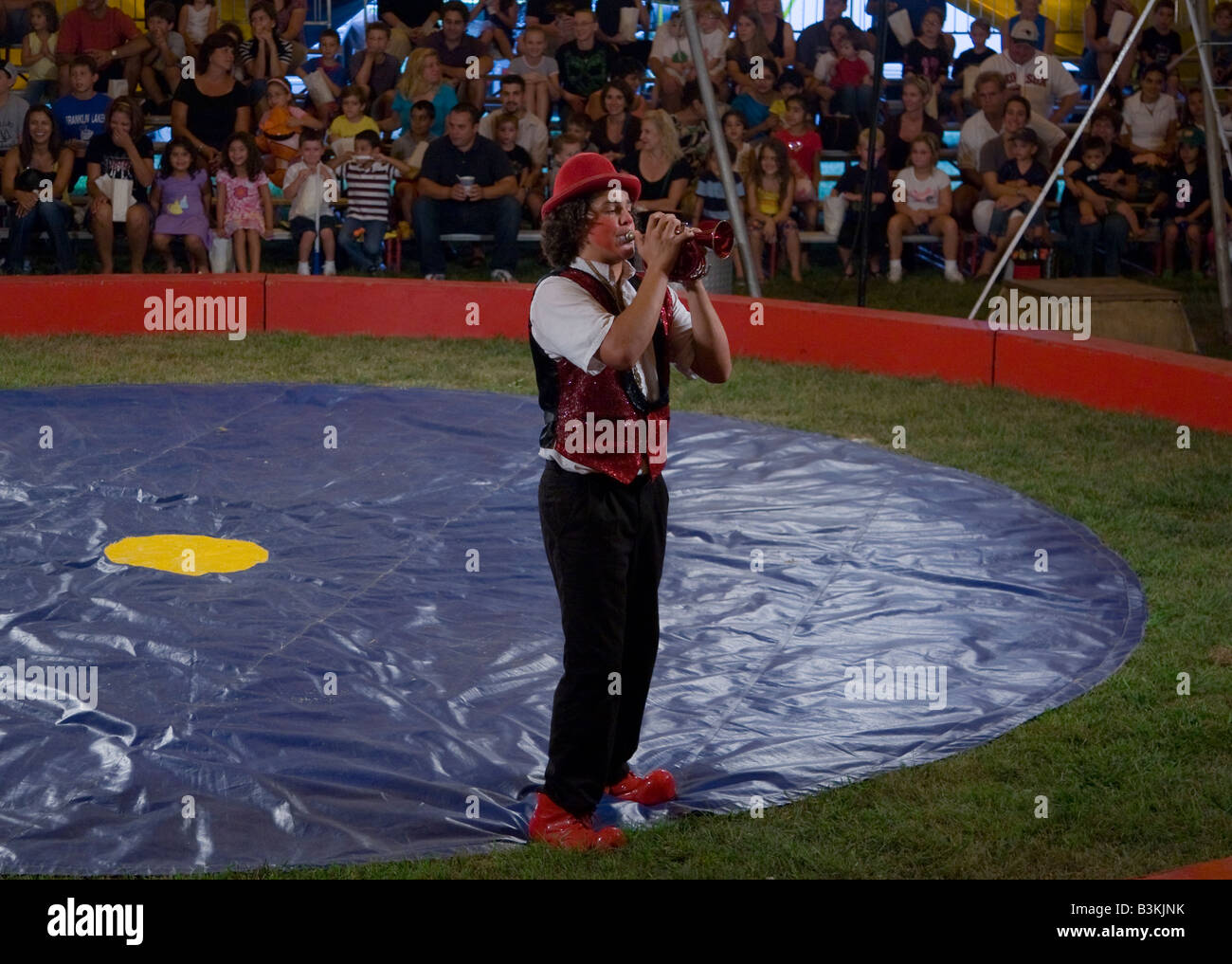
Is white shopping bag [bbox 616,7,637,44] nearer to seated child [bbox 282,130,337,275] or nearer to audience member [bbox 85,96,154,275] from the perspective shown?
seated child [bbox 282,130,337,275]

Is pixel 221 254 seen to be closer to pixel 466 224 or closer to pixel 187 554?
pixel 466 224

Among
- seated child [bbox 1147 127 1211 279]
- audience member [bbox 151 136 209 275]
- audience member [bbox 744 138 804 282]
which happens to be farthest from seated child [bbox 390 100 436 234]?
seated child [bbox 1147 127 1211 279]

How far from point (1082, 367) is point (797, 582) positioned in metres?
3.54

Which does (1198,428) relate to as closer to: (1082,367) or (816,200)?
(1082,367)

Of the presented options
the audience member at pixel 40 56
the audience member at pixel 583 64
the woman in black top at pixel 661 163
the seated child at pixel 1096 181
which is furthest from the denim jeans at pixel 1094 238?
the audience member at pixel 40 56

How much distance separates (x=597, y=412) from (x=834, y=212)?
970 cm

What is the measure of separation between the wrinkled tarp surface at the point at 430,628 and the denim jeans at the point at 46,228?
372 centimetres

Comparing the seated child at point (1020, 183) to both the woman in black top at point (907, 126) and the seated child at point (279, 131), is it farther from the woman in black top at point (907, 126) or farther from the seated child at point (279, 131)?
the seated child at point (279, 131)

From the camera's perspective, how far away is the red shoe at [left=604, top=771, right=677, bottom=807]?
14.6 ft

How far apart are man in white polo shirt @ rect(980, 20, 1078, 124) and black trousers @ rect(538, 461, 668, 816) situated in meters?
10.8

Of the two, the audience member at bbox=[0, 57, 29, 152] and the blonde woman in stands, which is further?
the blonde woman in stands

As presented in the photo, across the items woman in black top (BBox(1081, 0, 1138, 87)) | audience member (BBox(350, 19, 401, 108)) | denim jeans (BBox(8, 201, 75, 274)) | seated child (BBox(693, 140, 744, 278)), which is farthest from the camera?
woman in black top (BBox(1081, 0, 1138, 87))

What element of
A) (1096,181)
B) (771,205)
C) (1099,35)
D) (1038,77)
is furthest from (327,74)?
(1099,35)

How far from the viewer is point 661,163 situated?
1302 centimetres
